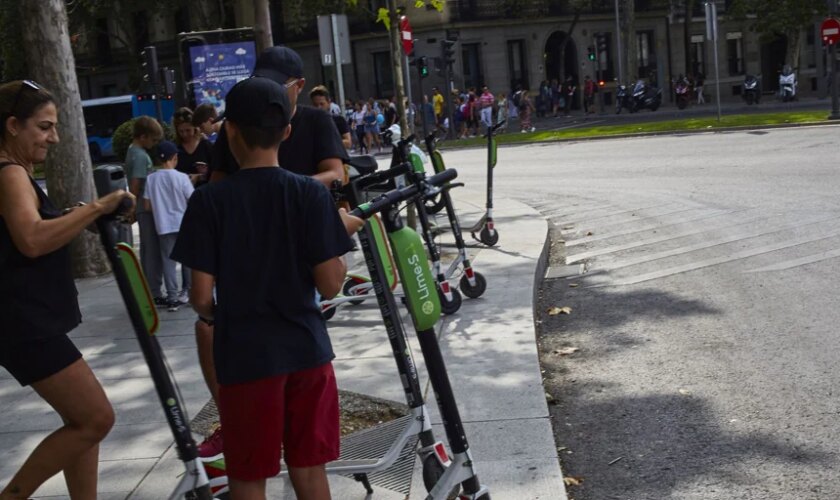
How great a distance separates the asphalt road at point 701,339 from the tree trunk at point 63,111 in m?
4.91

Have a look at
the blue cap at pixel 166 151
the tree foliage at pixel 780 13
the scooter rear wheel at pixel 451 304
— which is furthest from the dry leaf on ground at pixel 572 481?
the tree foliage at pixel 780 13

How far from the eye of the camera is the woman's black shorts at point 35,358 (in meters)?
3.59

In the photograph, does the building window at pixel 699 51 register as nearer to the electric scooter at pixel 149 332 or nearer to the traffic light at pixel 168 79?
the traffic light at pixel 168 79

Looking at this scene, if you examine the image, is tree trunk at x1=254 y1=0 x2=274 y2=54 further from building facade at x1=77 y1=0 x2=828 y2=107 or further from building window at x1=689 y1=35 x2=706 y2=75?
building window at x1=689 y1=35 x2=706 y2=75

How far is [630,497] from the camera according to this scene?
4.41 m

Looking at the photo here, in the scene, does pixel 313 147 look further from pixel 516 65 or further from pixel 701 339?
pixel 516 65

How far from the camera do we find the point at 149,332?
3.44 meters

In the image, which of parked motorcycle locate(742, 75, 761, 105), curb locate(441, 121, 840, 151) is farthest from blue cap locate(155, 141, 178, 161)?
parked motorcycle locate(742, 75, 761, 105)

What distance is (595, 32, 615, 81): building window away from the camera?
55406 mm

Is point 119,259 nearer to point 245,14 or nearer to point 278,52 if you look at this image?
point 278,52

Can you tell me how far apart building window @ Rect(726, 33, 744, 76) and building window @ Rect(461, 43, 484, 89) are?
14.5 m

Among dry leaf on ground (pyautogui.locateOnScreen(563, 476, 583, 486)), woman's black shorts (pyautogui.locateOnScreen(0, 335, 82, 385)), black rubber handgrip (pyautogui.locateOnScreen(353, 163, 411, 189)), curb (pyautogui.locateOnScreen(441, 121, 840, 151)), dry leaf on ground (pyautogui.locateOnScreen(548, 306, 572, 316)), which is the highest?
black rubber handgrip (pyautogui.locateOnScreen(353, 163, 411, 189))

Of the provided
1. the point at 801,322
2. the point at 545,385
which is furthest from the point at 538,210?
the point at 545,385

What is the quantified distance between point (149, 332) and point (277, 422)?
588 mm
